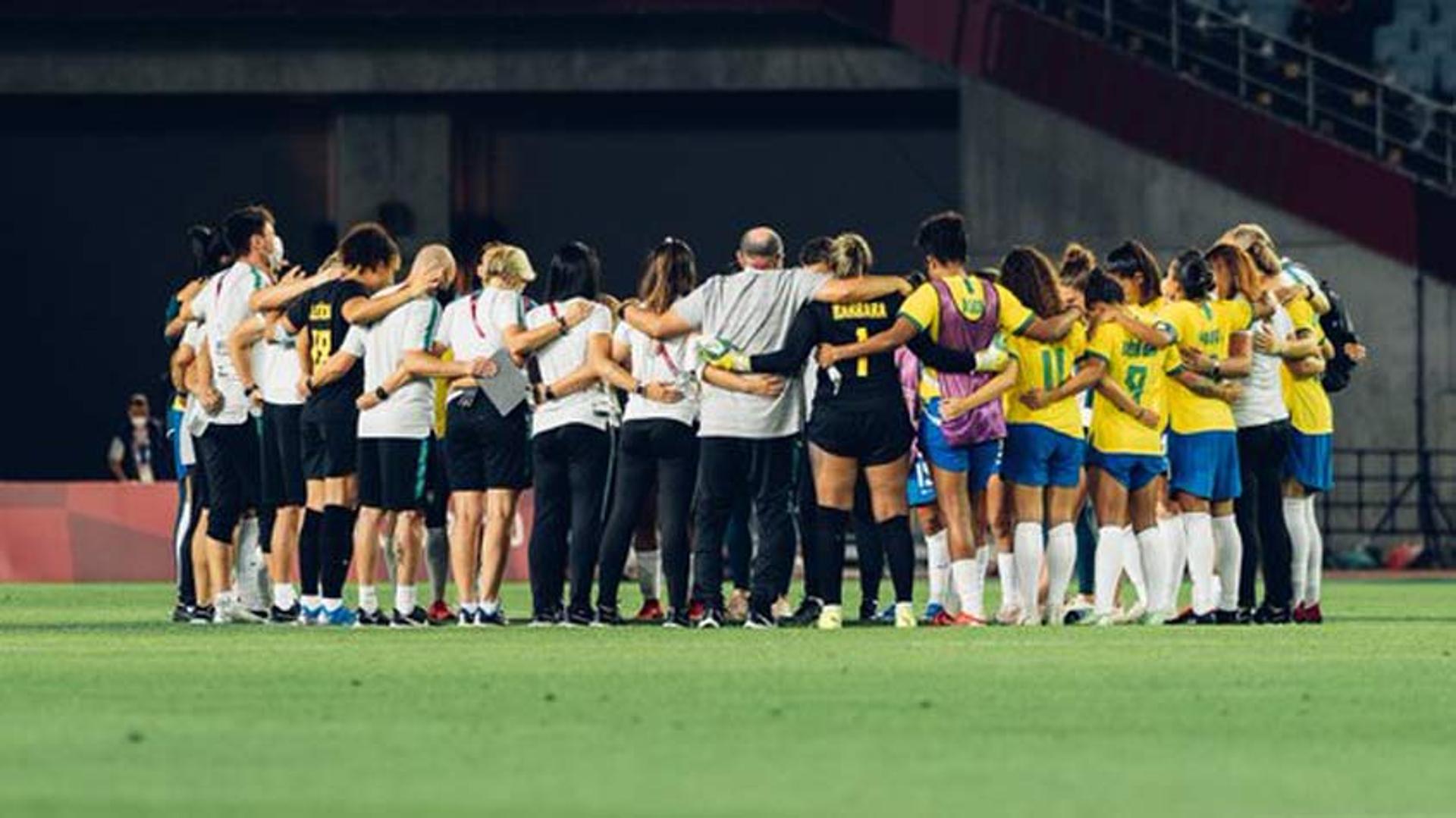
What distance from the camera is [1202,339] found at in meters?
19.6

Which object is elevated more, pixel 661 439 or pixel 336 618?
pixel 661 439

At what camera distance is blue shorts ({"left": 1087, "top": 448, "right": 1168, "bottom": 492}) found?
64.4 feet

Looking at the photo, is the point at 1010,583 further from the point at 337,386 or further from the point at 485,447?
the point at 337,386

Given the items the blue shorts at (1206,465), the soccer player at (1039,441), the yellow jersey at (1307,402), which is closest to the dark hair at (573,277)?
the soccer player at (1039,441)

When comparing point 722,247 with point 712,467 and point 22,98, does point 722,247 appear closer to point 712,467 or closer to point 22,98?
point 22,98

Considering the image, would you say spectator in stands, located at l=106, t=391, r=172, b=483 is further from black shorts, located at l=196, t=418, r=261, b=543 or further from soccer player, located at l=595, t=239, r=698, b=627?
soccer player, located at l=595, t=239, r=698, b=627

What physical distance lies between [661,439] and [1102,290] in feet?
8.14

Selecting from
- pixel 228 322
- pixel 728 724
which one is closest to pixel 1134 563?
pixel 228 322

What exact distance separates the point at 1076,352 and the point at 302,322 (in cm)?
410

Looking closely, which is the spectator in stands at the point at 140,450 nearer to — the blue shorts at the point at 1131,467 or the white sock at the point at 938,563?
the white sock at the point at 938,563

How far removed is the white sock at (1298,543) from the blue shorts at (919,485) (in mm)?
1919

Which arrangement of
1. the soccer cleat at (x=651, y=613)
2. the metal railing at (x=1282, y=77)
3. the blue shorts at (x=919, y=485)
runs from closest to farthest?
the blue shorts at (x=919, y=485)
the soccer cleat at (x=651, y=613)
the metal railing at (x=1282, y=77)

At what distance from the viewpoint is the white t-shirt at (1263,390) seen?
65.0 ft

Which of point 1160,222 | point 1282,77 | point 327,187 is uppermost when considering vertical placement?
point 1282,77
